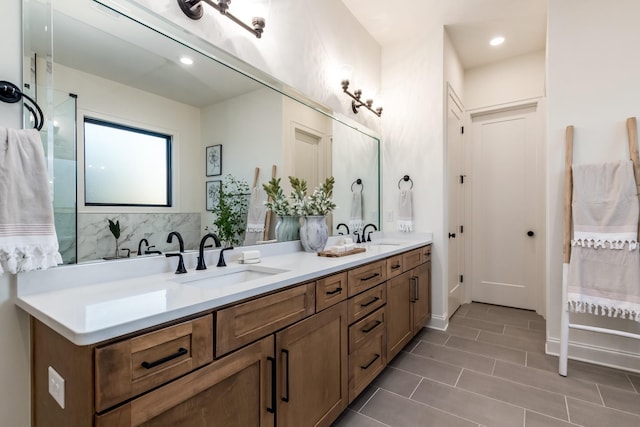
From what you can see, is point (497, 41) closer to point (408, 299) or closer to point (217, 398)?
point (408, 299)

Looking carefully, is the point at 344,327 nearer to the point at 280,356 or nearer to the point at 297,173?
the point at 280,356

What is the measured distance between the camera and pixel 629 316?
201 cm

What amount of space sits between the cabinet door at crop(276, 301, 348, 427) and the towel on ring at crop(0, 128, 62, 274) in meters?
0.86

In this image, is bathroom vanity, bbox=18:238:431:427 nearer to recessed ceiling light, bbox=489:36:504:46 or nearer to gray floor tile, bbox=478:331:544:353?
gray floor tile, bbox=478:331:544:353

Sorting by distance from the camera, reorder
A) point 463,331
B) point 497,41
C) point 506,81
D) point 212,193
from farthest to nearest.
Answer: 1. point 506,81
2. point 497,41
3. point 463,331
4. point 212,193

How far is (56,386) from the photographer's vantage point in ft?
2.80

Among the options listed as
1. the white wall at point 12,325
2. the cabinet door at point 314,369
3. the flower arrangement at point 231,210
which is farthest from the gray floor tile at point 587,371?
the white wall at point 12,325

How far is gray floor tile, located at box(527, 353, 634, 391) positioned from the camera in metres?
2.06

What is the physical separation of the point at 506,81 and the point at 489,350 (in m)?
3.02

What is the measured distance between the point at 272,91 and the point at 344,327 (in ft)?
5.06

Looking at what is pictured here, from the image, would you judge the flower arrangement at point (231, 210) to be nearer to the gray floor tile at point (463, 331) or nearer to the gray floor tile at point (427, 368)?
the gray floor tile at point (427, 368)

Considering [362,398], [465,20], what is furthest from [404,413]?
[465,20]

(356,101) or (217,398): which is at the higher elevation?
(356,101)

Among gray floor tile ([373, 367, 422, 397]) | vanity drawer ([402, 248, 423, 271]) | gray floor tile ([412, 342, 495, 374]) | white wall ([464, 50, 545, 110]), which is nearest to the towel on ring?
gray floor tile ([373, 367, 422, 397])
